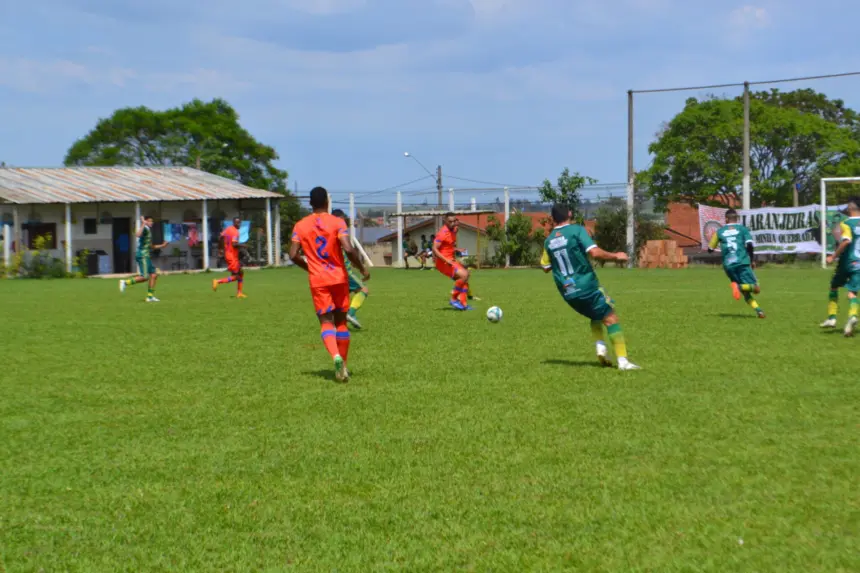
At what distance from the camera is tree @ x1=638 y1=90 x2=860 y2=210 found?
50.8 m

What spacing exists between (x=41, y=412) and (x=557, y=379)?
180 inches

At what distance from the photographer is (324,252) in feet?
32.6

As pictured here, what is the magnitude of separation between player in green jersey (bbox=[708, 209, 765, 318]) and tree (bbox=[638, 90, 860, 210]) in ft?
113

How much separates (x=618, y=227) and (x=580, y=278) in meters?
32.9

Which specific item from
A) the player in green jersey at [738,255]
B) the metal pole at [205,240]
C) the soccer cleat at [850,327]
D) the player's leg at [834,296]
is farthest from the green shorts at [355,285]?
the metal pole at [205,240]

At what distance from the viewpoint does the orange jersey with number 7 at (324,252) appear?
991 centimetres

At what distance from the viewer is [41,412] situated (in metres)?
8.29

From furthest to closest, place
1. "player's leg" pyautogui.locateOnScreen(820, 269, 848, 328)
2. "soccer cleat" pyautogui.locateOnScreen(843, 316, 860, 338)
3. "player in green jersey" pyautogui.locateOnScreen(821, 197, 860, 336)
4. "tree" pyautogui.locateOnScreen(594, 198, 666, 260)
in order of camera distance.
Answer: "tree" pyautogui.locateOnScreen(594, 198, 666, 260)
"player's leg" pyautogui.locateOnScreen(820, 269, 848, 328)
"player in green jersey" pyautogui.locateOnScreen(821, 197, 860, 336)
"soccer cleat" pyautogui.locateOnScreen(843, 316, 860, 338)

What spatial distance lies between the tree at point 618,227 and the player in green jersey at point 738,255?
2585 centimetres

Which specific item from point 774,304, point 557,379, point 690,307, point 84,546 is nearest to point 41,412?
point 84,546

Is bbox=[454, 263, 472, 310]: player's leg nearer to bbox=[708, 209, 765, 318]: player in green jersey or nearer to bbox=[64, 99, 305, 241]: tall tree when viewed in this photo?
bbox=[708, 209, 765, 318]: player in green jersey

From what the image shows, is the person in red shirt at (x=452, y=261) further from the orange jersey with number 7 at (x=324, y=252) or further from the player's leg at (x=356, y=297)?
the orange jersey with number 7 at (x=324, y=252)

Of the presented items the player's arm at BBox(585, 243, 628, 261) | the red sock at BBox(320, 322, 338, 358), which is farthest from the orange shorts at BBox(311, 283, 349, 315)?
the player's arm at BBox(585, 243, 628, 261)

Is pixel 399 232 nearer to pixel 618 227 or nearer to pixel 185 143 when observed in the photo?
pixel 618 227
